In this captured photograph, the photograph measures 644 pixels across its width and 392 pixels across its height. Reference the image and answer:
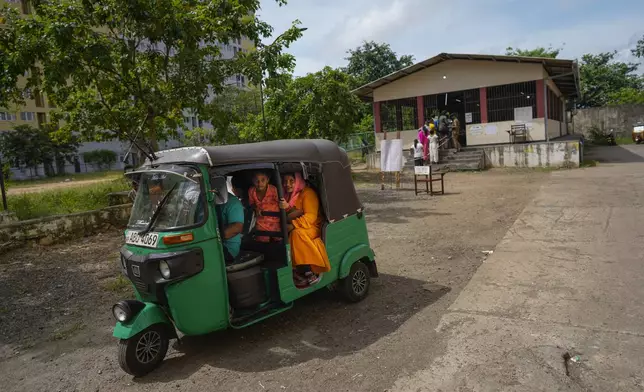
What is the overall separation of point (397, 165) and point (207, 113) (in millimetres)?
6467

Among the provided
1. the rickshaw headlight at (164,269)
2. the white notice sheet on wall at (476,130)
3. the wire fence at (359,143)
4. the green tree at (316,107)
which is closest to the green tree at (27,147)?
the wire fence at (359,143)

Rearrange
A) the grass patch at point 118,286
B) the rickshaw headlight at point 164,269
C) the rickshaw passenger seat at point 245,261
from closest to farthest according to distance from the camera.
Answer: the rickshaw headlight at point 164,269 → the rickshaw passenger seat at point 245,261 → the grass patch at point 118,286

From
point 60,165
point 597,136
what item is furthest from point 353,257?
point 60,165

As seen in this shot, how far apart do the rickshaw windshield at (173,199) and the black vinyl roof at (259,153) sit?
130mm

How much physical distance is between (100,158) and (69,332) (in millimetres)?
45224

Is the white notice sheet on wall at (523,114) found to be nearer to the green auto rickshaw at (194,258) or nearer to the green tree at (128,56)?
Answer: the green tree at (128,56)

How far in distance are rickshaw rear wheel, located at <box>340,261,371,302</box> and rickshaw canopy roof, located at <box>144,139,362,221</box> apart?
649mm

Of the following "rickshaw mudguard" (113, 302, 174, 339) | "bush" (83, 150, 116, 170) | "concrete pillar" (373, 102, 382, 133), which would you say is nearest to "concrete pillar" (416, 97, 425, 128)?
"concrete pillar" (373, 102, 382, 133)

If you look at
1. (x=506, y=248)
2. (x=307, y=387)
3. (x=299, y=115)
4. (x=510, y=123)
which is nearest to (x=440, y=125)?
A: (x=510, y=123)

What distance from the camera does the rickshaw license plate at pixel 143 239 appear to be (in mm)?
3734

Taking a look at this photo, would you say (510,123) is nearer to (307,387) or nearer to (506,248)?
(506,248)

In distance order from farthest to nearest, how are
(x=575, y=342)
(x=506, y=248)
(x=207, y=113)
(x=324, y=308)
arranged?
(x=207, y=113), (x=506, y=248), (x=324, y=308), (x=575, y=342)

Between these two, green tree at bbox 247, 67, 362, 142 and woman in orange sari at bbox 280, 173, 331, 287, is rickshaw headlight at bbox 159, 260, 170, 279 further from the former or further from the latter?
A: green tree at bbox 247, 67, 362, 142

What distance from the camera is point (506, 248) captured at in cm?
689
